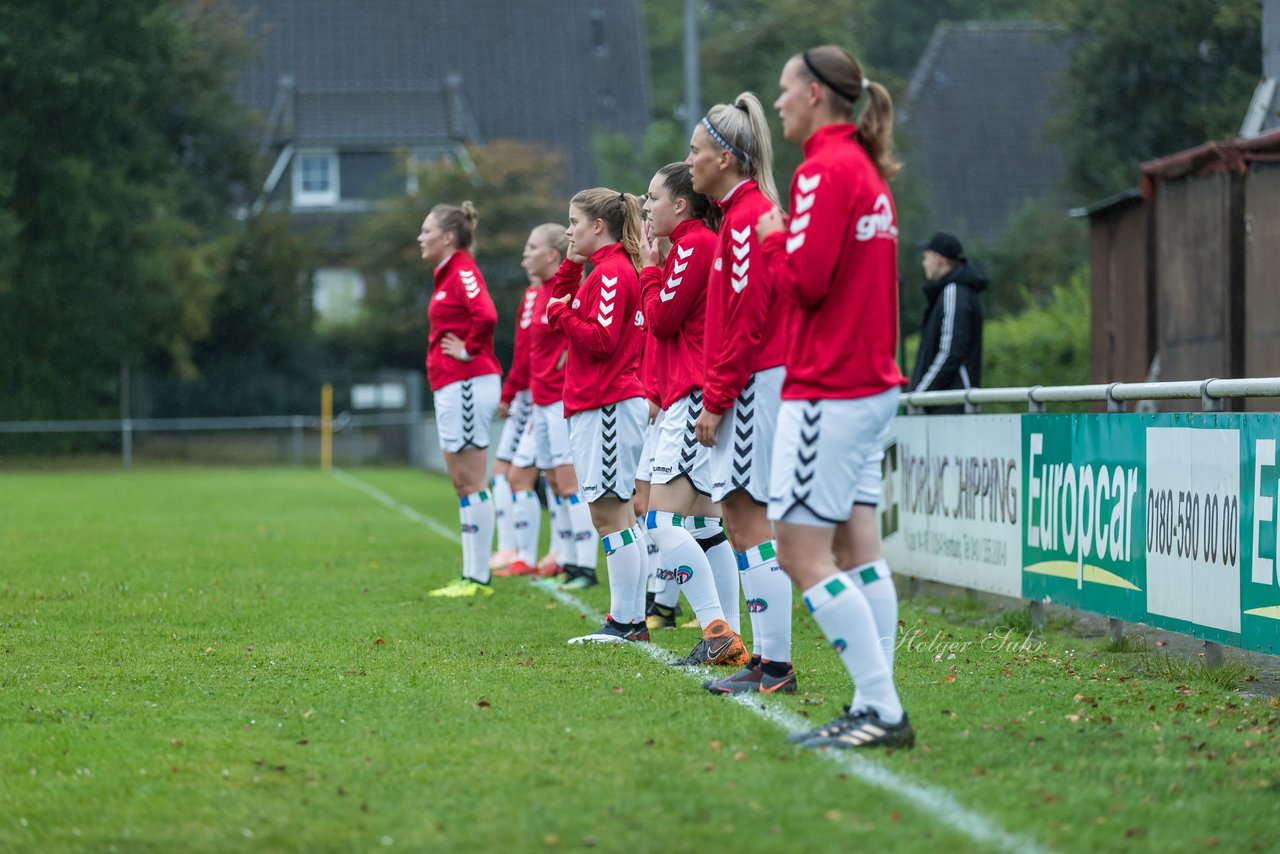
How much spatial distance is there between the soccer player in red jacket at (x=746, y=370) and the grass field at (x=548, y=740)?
347 millimetres

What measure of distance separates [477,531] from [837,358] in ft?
19.1

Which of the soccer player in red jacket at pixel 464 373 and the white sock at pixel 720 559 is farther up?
the soccer player in red jacket at pixel 464 373

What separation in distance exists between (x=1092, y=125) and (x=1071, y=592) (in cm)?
2635

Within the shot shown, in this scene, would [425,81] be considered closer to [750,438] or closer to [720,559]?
[720,559]

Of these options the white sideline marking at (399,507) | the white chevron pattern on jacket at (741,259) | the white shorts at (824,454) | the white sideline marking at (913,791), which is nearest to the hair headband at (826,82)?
the white shorts at (824,454)

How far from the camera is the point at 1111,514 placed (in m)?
7.94

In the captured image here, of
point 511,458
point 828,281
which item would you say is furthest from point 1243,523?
point 511,458

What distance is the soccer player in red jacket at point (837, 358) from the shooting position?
5141mm

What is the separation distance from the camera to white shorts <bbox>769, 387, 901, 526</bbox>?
514 centimetres

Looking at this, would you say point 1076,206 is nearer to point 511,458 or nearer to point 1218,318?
point 1218,318

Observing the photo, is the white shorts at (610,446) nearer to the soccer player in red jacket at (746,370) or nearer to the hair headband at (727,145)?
the soccer player in red jacket at (746,370)

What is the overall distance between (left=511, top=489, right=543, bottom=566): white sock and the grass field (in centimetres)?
228

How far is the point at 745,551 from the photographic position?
6629 millimetres

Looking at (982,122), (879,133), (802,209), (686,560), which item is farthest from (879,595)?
(982,122)
